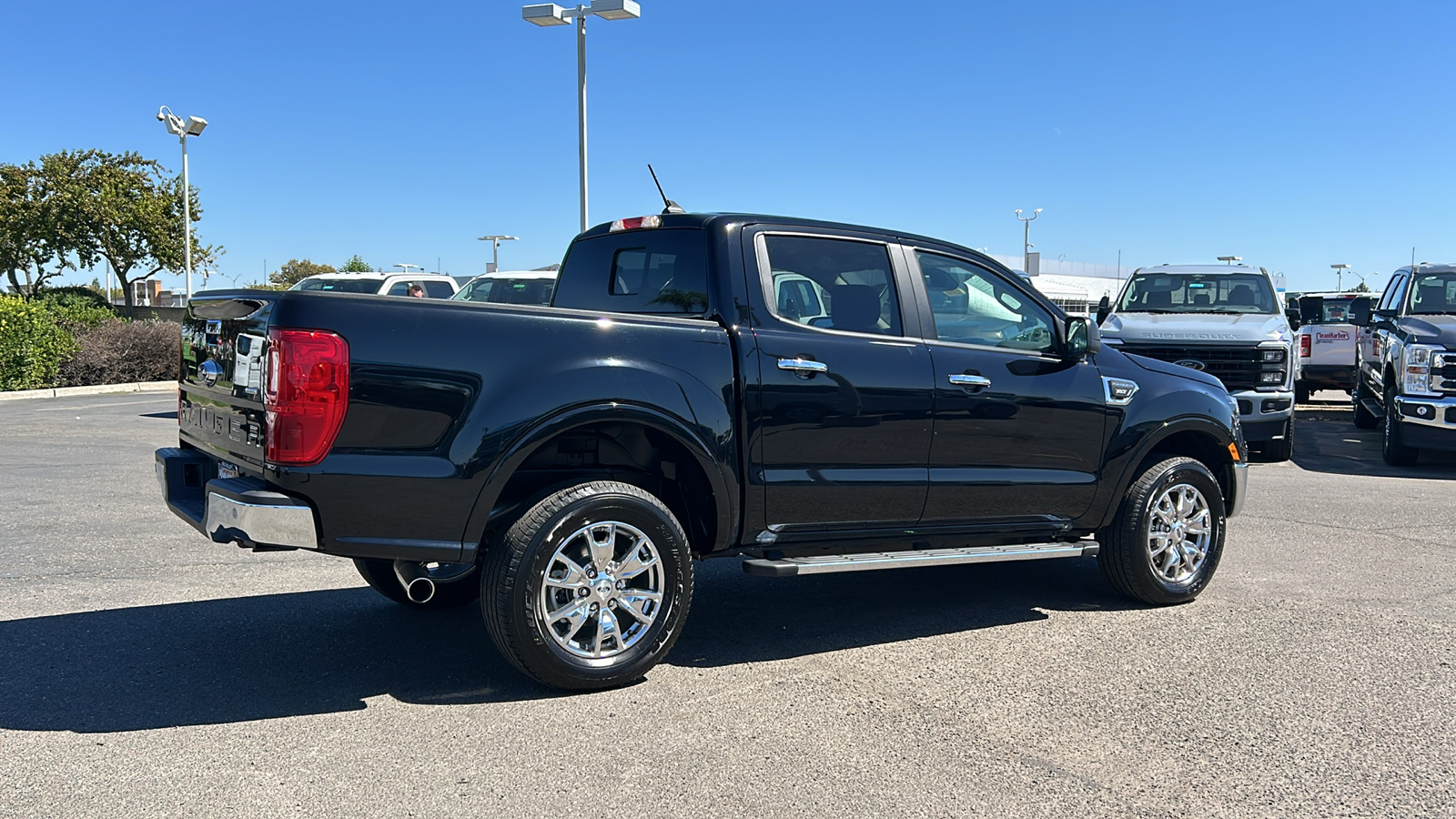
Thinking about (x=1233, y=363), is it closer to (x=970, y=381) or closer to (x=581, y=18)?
(x=970, y=381)

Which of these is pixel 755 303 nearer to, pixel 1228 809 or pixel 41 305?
pixel 1228 809

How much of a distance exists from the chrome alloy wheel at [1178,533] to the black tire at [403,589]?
349 centimetres

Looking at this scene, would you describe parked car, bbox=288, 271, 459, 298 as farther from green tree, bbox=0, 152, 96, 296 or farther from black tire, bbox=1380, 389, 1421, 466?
green tree, bbox=0, 152, 96, 296

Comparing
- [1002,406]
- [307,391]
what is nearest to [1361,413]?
[1002,406]

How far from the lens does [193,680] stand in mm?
4762

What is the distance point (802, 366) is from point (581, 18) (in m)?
16.4

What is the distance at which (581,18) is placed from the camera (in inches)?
787

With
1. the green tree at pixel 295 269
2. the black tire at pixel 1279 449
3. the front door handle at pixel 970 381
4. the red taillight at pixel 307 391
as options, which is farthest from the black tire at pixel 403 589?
the green tree at pixel 295 269

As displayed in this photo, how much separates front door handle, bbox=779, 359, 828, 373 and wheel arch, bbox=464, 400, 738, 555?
0.52 metres

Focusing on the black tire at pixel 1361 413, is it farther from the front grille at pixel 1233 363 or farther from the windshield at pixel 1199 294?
the front grille at pixel 1233 363

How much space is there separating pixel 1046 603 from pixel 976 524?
936 mm

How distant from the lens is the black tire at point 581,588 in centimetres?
448

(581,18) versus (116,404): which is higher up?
(581,18)

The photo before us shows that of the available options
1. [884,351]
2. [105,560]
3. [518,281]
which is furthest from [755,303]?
[518,281]
